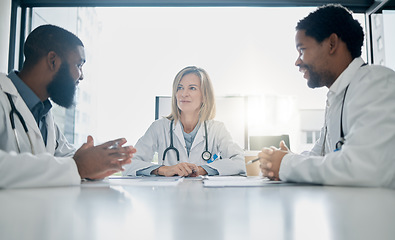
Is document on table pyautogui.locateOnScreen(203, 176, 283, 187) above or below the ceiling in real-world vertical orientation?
below

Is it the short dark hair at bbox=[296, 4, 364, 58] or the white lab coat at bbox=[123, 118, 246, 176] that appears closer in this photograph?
the short dark hair at bbox=[296, 4, 364, 58]

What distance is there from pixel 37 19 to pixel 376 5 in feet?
9.82

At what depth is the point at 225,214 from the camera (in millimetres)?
395

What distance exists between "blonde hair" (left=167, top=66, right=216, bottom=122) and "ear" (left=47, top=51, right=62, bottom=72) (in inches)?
29.5

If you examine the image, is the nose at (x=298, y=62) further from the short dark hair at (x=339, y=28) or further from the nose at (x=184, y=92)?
the nose at (x=184, y=92)

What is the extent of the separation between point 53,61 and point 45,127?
0.32 metres

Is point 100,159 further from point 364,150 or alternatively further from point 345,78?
point 345,78

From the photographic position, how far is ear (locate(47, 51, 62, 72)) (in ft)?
4.67

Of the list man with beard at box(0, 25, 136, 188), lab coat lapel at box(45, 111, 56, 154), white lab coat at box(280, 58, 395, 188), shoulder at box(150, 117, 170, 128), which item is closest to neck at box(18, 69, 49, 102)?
man with beard at box(0, 25, 136, 188)

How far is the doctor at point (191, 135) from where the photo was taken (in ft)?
5.66

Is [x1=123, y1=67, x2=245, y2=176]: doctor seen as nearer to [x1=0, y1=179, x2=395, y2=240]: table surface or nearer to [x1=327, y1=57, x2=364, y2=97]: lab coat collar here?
[x1=327, y1=57, x2=364, y2=97]: lab coat collar

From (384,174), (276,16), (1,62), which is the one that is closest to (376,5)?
(276,16)

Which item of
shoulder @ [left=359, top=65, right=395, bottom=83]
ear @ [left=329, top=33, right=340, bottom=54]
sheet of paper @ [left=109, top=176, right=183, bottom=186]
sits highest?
ear @ [left=329, top=33, right=340, bottom=54]

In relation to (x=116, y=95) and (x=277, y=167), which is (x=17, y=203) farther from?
(x=116, y=95)
